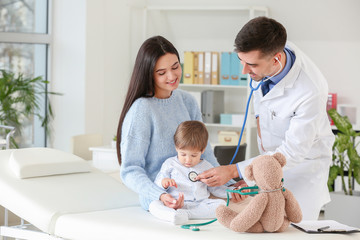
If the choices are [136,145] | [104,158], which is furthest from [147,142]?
[104,158]

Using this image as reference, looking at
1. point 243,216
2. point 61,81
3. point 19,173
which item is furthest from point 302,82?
point 61,81

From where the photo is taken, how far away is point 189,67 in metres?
5.15

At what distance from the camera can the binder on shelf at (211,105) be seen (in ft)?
16.7

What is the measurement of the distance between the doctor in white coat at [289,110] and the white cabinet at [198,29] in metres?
2.92

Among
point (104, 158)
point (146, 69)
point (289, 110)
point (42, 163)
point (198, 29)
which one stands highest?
point (198, 29)

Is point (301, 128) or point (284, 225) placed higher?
point (301, 128)

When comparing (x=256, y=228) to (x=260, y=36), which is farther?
(x=260, y=36)

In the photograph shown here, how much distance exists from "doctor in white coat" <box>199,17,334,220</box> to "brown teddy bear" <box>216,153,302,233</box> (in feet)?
1.06

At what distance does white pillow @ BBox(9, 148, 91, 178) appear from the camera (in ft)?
7.06

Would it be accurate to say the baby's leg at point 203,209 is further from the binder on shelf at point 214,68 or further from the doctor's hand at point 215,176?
the binder on shelf at point 214,68

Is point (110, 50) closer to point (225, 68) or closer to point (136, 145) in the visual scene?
point (225, 68)

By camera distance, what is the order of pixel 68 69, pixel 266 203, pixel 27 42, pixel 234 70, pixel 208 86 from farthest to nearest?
pixel 208 86 → pixel 234 70 → pixel 68 69 → pixel 27 42 → pixel 266 203

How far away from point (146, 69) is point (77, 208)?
539 millimetres

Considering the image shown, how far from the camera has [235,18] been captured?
211 inches
